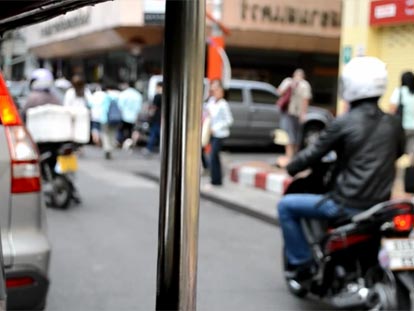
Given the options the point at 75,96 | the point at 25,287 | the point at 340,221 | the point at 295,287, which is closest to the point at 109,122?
the point at 75,96

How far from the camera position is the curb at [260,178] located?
9648 millimetres

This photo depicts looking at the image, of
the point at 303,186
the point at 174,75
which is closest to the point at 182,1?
the point at 174,75

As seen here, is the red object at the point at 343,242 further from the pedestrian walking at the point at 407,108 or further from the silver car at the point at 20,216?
the pedestrian walking at the point at 407,108

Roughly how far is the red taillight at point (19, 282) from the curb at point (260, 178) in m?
6.01

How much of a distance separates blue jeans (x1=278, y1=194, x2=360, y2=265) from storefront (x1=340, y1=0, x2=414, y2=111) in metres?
3.26

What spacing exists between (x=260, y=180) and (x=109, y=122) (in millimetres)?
5913

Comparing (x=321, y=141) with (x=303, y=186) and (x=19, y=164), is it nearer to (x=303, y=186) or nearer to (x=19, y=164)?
(x=303, y=186)

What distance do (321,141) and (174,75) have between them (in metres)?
3.04

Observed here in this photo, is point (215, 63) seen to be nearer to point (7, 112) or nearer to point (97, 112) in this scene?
point (97, 112)

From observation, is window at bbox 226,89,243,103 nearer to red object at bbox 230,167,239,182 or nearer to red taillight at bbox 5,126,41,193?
red object at bbox 230,167,239,182

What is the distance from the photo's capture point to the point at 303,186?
15.7 ft

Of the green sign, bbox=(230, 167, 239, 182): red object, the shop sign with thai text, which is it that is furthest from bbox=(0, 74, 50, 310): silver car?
the shop sign with thai text

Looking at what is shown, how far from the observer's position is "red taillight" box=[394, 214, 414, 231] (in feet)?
13.1

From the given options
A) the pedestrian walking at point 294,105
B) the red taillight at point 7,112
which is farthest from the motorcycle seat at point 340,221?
the pedestrian walking at point 294,105
